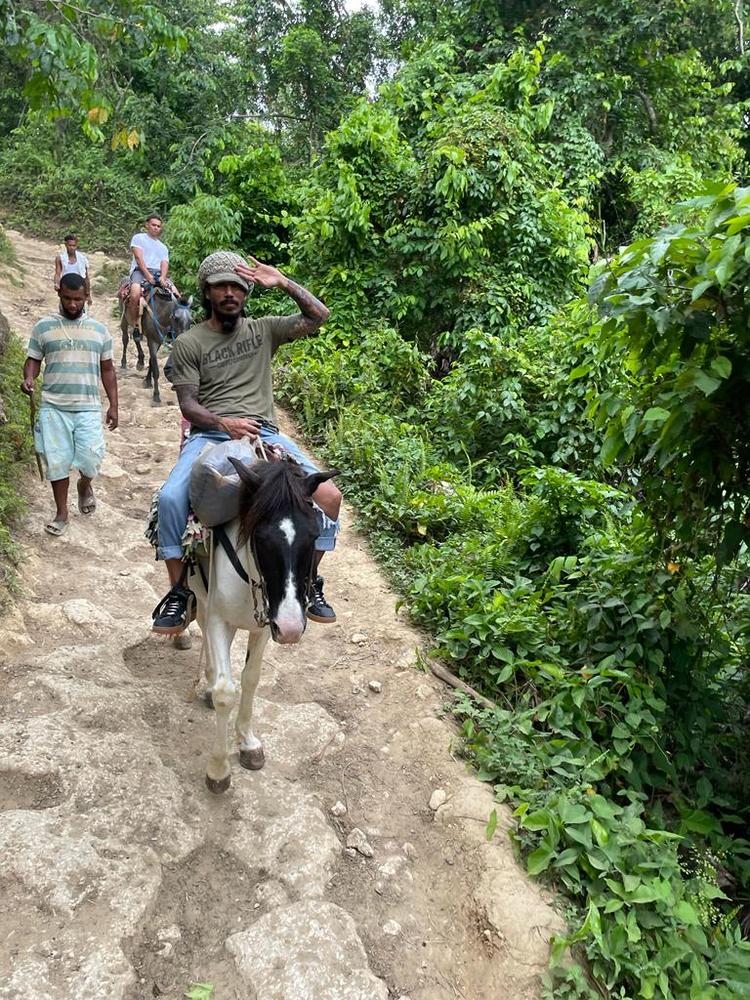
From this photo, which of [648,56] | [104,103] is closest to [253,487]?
[104,103]

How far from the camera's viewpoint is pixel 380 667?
4992 millimetres

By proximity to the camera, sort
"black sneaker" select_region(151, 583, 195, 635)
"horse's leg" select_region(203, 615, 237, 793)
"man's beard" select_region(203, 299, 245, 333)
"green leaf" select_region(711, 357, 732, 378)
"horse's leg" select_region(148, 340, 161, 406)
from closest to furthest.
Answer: "green leaf" select_region(711, 357, 732, 378) → "horse's leg" select_region(203, 615, 237, 793) → "black sneaker" select_region(151, 583, 195, 635) → "man's beard" select_region(203, 299, 245, 333) → "horse's leg" select_region(148, 340, 161, 406)

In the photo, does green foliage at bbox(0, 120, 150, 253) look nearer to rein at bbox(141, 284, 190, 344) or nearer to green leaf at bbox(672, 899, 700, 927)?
rein at bbox(141, 284, 190, 344)

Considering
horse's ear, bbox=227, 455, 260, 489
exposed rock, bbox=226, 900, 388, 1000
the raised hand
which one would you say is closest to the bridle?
horse's ear, bbox=227, 455, 260, 489

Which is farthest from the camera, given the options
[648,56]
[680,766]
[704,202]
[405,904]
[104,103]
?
[648,56]

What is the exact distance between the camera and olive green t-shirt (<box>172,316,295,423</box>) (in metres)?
4.00

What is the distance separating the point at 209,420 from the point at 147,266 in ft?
23.6

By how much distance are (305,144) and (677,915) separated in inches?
726

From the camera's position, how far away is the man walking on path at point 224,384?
372 cm

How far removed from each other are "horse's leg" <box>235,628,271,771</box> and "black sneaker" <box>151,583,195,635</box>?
39 centimetres

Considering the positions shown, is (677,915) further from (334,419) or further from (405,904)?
(334,419)

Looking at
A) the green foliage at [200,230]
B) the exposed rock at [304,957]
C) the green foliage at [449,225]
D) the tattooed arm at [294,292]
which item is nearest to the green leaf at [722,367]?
the tattooed arm at [294,292]

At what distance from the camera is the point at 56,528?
582cm

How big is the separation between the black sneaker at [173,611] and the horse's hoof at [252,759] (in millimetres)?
752
